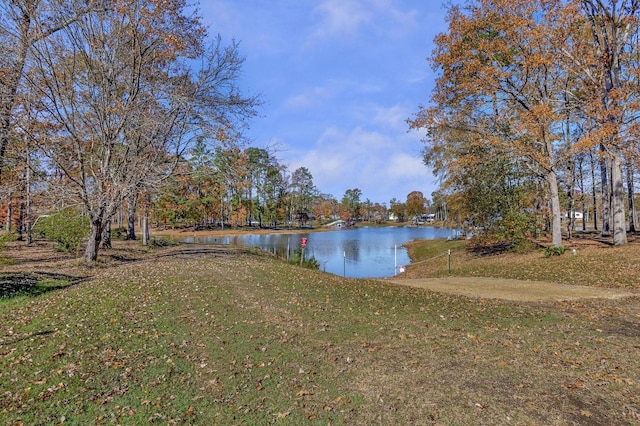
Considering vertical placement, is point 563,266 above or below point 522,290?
above

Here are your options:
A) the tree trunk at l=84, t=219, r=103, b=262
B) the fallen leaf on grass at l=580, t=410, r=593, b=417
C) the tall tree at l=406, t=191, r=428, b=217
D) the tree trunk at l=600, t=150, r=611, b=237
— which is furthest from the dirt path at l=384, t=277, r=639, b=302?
the tall tree at l=406, t=191, r=428, b=217

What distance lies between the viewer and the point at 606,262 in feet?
46.0

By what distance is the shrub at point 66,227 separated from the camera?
47.0 feet

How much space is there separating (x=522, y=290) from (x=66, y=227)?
1667 centimetres

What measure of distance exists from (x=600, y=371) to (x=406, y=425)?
115 inches

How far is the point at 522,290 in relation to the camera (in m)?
11.6

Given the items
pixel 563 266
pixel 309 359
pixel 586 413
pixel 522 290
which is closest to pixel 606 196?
pixel 563 266

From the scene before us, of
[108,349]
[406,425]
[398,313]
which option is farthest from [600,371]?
[108,349]

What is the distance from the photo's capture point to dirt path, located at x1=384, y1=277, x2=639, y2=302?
1012cm

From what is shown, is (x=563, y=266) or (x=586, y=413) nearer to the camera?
(x=586, y=413)

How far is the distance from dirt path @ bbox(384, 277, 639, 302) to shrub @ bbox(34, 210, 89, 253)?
13807 millimetres

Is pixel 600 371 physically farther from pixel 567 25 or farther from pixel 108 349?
pixel 567 25

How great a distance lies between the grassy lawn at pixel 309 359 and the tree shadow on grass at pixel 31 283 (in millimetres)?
561

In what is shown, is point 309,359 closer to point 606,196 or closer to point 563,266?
point 563,266
